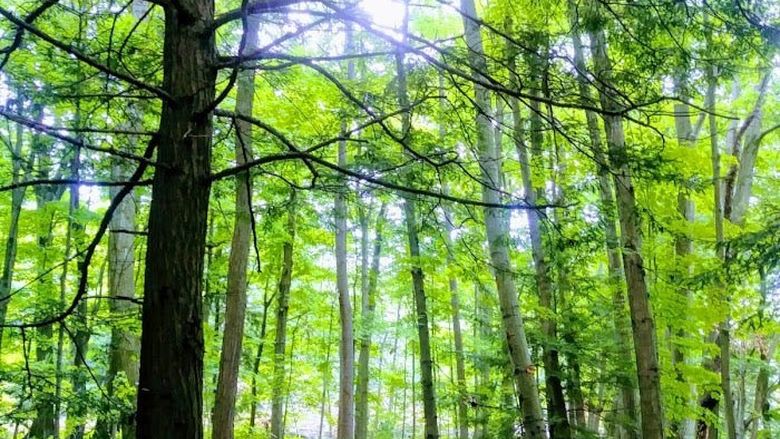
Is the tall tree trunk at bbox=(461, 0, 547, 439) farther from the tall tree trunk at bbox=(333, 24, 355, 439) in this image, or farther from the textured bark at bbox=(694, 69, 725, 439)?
the tall tree trunk at bbox=(333, 24, 355, 439)

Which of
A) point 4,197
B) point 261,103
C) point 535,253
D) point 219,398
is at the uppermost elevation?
point 261,103

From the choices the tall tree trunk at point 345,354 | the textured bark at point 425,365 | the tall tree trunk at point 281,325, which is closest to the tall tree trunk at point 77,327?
the tall tree trunk at point 345,354

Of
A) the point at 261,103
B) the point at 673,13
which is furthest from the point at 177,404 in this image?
the point at 261,103

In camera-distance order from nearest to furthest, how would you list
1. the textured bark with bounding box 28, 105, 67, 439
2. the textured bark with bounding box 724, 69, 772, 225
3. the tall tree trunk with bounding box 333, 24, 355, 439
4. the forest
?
1. the forest
2. the textured bark with bounding box 28, 105, 67, 439
3. the textured bark with bounding box 724, 69, 772, 225
4. the tall tree trunk with bounding box 333, 24, 355, 439

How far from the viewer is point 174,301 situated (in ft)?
6.59

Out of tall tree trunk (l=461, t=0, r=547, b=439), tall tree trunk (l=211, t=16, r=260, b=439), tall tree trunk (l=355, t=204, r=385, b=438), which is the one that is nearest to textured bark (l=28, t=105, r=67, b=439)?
tall tree trunk (l=211, t=16, r=260, b=439)

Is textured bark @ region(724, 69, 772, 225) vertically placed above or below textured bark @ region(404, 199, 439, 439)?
above

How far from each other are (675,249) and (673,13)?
6.28 meters

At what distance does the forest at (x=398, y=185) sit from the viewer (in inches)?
83.8

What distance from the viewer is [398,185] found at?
2.35m

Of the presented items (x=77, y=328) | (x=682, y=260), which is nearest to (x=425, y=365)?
(x=682, y=260)

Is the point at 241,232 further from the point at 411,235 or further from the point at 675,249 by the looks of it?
the point at 675,249

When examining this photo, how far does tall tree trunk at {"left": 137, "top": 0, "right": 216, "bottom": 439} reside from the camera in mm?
1971

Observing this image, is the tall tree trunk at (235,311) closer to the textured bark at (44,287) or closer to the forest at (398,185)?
the forest at (398,185)
